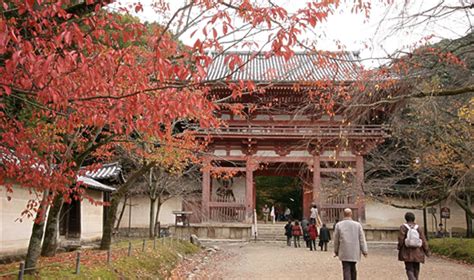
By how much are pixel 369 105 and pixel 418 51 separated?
3.24 feet

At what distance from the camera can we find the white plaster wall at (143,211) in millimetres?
24906

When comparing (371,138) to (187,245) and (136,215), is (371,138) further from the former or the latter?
(136,215)

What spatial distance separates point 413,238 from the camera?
6.95 meters

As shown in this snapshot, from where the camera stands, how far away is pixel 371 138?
22.0m

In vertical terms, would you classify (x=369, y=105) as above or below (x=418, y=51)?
below

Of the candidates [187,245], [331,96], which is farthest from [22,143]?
[187,245]

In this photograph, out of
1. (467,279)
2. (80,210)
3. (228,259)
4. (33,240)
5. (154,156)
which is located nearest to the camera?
(33,240)

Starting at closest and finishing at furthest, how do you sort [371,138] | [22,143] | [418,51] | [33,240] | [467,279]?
[418,51] < [22,143] < [33,240] < [467,279] < [371,138]

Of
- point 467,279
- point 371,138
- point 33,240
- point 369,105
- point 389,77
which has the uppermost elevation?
point 371,138

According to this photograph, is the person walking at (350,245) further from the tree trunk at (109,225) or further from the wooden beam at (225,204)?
the wooden beam at (225,204)

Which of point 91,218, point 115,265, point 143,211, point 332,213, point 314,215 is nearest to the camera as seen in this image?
point 115,265

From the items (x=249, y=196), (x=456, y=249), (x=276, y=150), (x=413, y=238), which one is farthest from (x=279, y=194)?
(x=413, y=238)

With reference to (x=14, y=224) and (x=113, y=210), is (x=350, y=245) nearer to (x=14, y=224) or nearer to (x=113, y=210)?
(x=113, y=210)

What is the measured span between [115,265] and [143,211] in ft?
54.7
